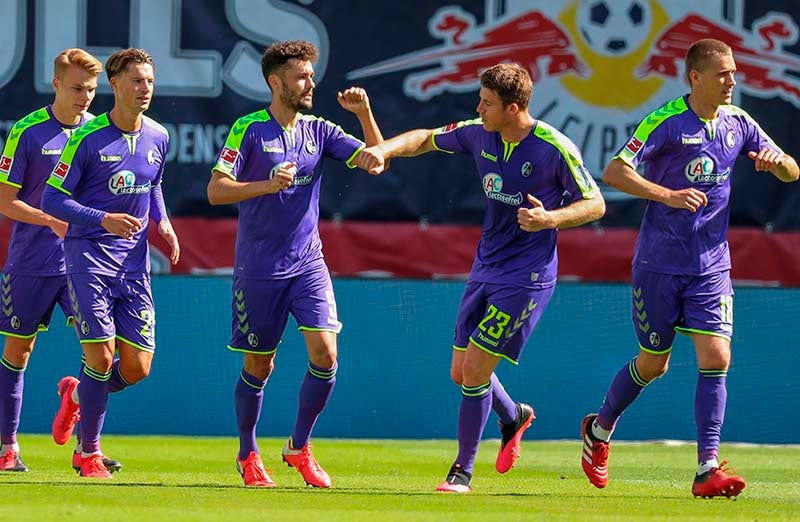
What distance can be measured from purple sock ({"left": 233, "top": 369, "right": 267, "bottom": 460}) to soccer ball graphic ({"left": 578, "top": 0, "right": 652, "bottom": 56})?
208 inches

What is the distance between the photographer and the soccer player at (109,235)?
8.88 m

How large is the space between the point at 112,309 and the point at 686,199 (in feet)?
10.6

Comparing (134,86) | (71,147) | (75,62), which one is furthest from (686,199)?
(75,62)

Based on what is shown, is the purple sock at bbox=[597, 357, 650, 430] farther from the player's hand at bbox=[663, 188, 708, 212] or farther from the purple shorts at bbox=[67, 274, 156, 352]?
the purple shorts at bbox=[67, 274, 156, 352]

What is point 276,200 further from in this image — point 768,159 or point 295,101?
point 768,159

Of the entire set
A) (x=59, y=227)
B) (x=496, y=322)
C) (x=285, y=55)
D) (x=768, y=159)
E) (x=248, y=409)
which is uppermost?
(x=285, y=55)

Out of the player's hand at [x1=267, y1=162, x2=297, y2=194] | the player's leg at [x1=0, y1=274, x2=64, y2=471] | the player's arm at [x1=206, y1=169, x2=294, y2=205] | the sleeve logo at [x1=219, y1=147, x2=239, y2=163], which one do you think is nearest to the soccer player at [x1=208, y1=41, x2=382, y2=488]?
the sleeve logo at [x1=219, y1=147, x2=239, y2=163]

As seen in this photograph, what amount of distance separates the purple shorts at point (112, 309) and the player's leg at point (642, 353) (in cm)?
260

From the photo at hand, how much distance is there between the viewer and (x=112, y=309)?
9.06 metres

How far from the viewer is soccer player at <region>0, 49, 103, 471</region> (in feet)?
31.0

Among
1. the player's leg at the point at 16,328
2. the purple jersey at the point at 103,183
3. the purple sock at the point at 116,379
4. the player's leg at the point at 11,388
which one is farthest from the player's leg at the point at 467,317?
the player's leg at the point at 11,388

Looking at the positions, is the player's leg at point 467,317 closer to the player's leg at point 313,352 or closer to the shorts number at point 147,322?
the player's leg at point 313,352

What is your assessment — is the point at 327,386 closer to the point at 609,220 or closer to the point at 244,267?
the point at 244,267

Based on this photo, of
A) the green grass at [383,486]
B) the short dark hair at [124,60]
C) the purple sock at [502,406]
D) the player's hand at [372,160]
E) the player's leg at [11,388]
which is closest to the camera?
the green grass at [383,486]
